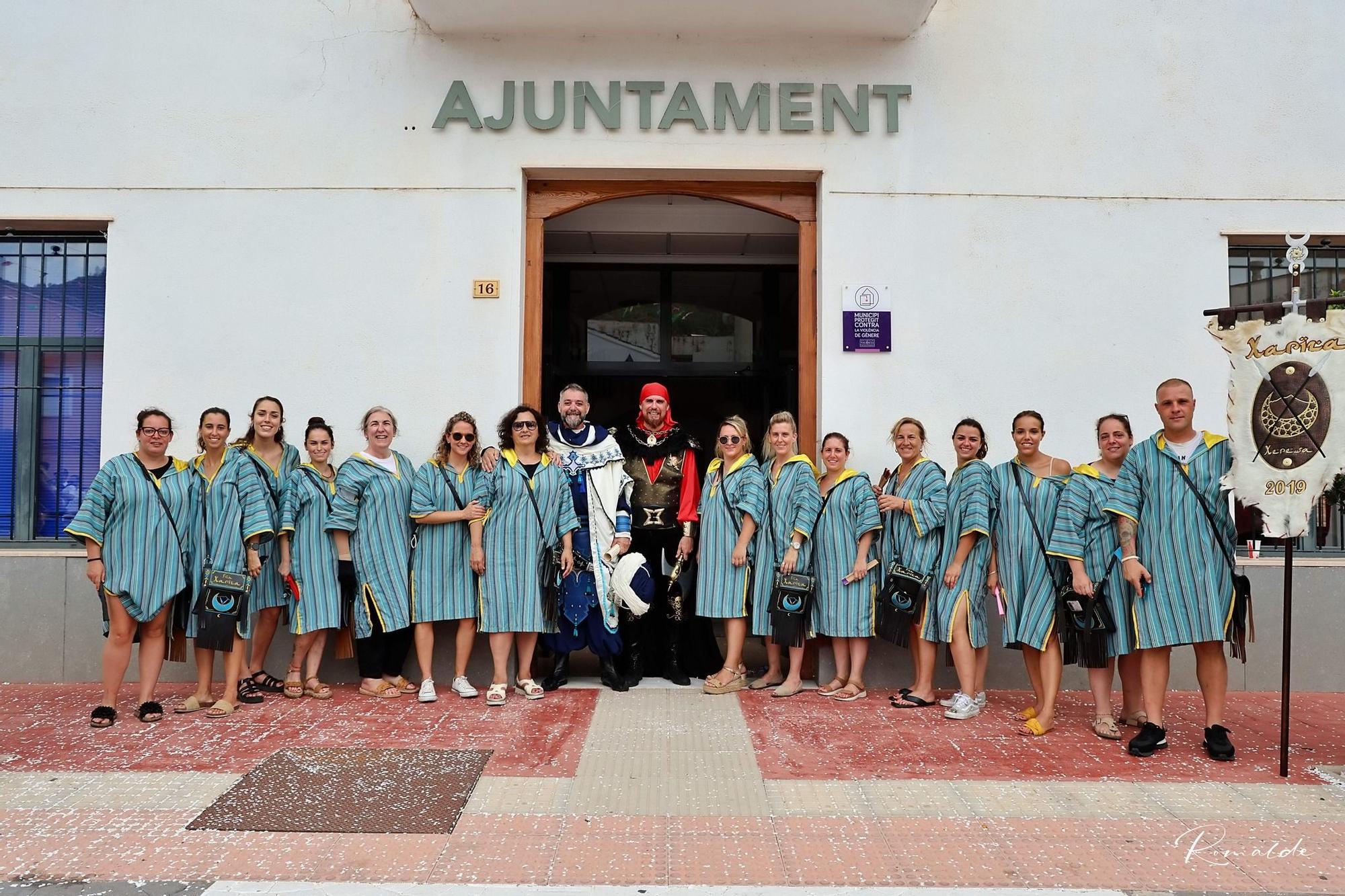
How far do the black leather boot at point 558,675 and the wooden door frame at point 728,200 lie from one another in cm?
176

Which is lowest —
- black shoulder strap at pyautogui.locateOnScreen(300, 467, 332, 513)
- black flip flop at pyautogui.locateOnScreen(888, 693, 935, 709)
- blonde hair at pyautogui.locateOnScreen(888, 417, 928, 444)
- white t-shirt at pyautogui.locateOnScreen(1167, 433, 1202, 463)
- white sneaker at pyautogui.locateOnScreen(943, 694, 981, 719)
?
black flip flop at pyautogui.locateOnScreen(888, 693, 935, 709)

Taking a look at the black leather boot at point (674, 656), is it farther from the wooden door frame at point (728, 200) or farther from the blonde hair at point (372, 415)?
the blonde hair at point (372, 415)

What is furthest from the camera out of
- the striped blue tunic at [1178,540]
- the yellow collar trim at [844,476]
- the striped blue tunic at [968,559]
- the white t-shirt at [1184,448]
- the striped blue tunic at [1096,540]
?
the yellow collar trim at [844,476]

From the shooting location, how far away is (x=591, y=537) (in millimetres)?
5793

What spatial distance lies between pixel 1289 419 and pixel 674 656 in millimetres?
3744

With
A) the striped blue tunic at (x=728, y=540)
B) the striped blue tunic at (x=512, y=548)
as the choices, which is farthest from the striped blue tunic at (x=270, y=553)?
the striped blue tunic at (x=728, y=540)

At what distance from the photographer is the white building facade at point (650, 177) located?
20.3ft

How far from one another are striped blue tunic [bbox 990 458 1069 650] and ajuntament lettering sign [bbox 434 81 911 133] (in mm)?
2738

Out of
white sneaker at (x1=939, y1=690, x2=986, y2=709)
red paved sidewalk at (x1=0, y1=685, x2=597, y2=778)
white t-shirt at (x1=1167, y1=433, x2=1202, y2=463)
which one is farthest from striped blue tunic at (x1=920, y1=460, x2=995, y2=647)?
red paved sidewalk at (x1=0, y1=685, x2=597, y2=778)

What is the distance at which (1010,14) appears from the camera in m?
6.36

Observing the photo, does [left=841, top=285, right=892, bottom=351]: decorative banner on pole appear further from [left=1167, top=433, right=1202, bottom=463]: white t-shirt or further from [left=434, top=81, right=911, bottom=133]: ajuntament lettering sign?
[left=1167, top=433, right=1202, bottom=463]: white t-shirt

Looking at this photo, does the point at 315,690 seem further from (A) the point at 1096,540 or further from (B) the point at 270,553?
(A) the point at 1096,540

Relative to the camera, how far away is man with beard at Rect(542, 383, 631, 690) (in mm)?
5742

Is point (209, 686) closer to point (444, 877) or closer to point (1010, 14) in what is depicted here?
point (444, 877)
